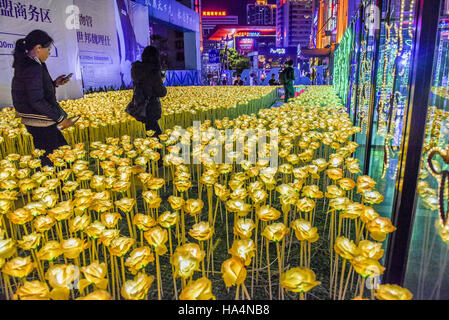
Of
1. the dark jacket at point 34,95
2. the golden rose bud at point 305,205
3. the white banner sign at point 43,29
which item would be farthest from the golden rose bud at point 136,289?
the white banner sign at point 43,29

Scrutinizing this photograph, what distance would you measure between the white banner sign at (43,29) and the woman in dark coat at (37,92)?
20.9 feet

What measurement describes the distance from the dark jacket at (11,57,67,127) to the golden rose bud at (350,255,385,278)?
3824 mm

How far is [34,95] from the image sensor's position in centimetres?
373

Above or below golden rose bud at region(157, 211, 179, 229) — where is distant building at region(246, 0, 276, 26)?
above

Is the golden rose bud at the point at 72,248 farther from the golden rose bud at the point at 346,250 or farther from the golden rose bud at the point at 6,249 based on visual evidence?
the golden rose bud at the point at 346,250

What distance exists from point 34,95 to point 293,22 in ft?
537

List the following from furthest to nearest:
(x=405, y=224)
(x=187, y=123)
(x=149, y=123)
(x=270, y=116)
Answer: (x=187, y=123)
(x=270, y=116)
(x=149, y=123)
(x=405, y=224)

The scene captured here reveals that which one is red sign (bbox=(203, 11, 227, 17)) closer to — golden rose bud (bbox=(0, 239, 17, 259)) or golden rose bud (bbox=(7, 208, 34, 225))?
golden rose bud (bbox=(7, 208, 34, 225))

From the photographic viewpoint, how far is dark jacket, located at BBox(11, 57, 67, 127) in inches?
144

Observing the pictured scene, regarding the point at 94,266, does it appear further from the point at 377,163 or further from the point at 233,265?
the point at 377,163

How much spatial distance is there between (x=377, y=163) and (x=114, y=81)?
15.8 m

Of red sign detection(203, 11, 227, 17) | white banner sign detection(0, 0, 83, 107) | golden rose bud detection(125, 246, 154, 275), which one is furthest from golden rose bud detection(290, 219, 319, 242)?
red sign detection(203, 11, 227, 17)
